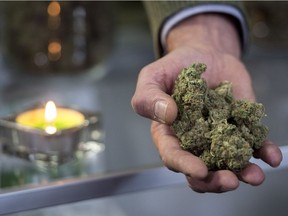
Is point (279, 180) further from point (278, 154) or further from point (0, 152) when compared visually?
point (0, 152)

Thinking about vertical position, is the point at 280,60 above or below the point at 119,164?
above

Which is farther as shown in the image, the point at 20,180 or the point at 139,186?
the point at 20,180

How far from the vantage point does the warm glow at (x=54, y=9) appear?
0.78 metres

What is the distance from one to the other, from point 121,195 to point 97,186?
3 centimetres

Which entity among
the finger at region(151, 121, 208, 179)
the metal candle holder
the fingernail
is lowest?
the finger at region(151, 121, 208, 179)

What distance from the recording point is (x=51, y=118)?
2.03ft

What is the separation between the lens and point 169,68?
0.50 meters

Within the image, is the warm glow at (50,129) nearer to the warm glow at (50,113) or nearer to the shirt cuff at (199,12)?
the warm glow at (50,113)

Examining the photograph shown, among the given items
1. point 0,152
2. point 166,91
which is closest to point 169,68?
point 166,91

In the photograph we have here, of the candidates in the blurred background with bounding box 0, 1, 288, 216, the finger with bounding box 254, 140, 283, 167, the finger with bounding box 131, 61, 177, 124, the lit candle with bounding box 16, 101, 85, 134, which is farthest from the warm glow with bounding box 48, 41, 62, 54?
the finger with bounding box 254, 140, 283, 167

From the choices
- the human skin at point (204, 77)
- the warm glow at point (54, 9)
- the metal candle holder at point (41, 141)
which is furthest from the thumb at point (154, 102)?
the warm glow at point (54, 9)

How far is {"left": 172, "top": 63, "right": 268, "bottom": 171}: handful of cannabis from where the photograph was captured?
1.35 ft

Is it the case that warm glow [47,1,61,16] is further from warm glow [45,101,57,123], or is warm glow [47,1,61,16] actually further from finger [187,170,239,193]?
finger [187,170,239,193]

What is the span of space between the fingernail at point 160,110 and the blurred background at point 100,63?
0.71 feet
